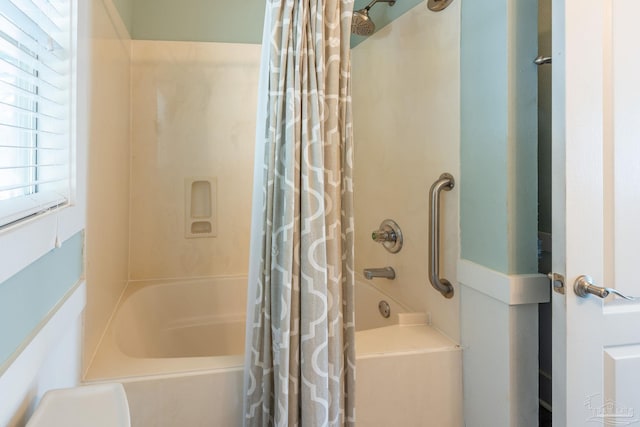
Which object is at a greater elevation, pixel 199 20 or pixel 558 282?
pixel 199 20

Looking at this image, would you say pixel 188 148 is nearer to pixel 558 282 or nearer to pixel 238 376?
pixel 238 376

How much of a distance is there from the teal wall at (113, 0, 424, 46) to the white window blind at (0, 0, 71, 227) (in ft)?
4.62

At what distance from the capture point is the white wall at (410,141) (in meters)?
1.41

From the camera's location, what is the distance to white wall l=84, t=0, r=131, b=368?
120cm

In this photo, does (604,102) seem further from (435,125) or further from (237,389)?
(237,389)

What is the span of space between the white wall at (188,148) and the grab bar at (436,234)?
4.06 ft

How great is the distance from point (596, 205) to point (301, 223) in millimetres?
811

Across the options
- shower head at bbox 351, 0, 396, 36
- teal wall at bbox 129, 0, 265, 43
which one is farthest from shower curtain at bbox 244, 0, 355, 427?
teal wall at bbox 129, 0, 265, 43

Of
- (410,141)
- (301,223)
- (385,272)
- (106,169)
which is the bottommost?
(385,272)

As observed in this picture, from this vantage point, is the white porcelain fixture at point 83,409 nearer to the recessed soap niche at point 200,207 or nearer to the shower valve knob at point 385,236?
the shower valve knob at point 385,236

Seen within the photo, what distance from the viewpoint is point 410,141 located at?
5.43ft

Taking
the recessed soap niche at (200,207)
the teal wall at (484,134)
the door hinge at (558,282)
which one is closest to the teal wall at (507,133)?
the teal wall at (484,134)

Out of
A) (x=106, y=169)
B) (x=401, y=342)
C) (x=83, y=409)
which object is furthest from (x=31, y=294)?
(x=401, y=342)

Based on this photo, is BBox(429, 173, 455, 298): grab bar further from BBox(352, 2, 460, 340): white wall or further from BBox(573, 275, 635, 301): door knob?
BBox(573, 275, 635, 301): door knob
